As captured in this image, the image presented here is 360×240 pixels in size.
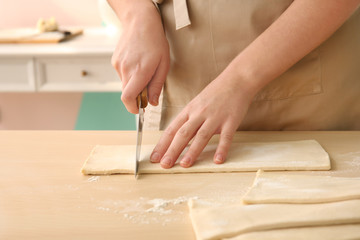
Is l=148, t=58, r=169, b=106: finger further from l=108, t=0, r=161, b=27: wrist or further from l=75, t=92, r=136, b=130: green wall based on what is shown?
l=75, t=92, r=136, b=130: green wall

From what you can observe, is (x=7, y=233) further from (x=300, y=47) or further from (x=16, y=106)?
(x=16, y=106)

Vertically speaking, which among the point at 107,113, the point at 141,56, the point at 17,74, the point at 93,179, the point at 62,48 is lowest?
the point at 107,113

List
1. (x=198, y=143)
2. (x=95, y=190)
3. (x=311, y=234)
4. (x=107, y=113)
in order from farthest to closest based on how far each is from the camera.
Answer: (x=107, y=113), (x=198, y=143), (x=95, y=190), (x=311, y=234)

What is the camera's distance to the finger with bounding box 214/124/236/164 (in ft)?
2.30

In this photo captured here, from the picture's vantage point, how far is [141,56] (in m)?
0.84

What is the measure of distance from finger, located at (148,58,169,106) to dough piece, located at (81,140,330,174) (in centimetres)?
10

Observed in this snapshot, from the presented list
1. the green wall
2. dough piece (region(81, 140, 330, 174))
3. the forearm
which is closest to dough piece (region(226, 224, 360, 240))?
dough piece (region(81, 140, 330, 174))

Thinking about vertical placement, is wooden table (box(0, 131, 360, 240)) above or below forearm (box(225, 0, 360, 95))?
below

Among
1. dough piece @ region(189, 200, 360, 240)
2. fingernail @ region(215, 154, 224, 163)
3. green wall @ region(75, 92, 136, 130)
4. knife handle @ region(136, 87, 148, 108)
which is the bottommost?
green wall @ region(75, 92, 136, 130)

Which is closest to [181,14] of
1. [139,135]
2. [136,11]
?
[136,11]

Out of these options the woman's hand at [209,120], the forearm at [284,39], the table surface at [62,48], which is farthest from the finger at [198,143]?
the table surface at [62,48]

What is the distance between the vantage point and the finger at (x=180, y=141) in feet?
2.29

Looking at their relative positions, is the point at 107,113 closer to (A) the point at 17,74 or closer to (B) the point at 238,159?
(A) the point at 17,74

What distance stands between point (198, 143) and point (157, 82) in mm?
179
